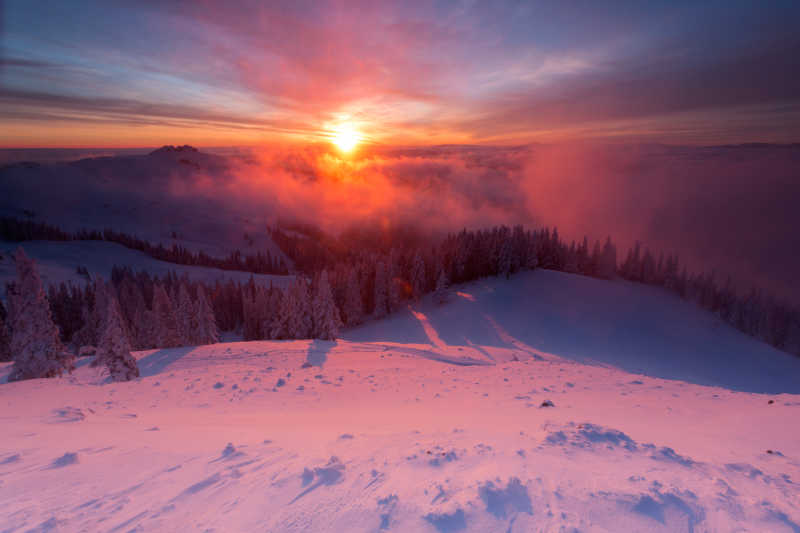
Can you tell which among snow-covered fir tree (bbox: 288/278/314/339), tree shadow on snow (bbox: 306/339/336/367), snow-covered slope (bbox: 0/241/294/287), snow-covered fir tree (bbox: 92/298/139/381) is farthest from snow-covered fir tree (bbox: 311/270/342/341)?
snow-covered slope (bbox: 0/241/294/287)

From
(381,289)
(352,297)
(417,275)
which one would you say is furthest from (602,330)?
(352,297)

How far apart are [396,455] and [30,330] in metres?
28.3

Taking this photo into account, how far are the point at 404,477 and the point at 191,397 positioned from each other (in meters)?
11.6

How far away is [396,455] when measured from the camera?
587 centimetres

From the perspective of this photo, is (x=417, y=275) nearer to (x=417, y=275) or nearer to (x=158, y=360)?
(x=417, y=275)

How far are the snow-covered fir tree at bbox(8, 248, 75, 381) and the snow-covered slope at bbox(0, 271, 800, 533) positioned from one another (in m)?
7.71

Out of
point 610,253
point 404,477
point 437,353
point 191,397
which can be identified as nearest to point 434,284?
point 437,353

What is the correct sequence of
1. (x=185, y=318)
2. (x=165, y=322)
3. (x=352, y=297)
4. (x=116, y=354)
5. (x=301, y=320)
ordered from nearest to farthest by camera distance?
(x=116, y=354) → (x=165, y=322) → (x=185, y=318) → (x=301, y=320) → (x=352, y=297)

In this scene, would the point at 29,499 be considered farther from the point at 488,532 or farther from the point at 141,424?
the point at 488,532

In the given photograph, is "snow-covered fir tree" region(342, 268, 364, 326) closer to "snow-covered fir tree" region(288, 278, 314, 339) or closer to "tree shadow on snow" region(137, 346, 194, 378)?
"snow-covered fir tree" region(288, 278, 314, 339)

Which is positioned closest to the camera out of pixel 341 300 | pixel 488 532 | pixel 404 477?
pixel 488 532

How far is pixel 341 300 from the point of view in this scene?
6362 cm

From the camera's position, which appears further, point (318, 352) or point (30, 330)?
point (318, 352)

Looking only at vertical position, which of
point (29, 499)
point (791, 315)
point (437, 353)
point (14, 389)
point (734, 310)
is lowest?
point (791, 315)
